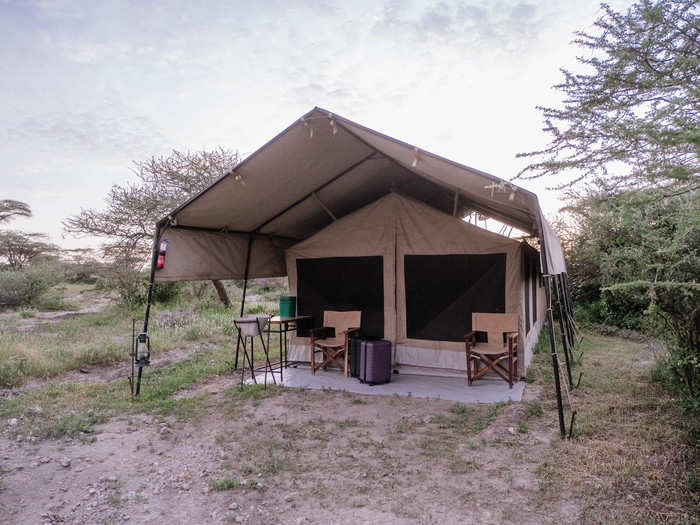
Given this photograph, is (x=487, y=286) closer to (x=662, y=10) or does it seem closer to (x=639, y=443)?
(x=639, y=443)

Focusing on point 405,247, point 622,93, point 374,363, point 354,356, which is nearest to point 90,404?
point 354,356

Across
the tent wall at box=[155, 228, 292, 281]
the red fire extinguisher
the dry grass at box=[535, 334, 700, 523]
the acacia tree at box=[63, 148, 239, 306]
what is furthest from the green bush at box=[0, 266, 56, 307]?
the dry grass at box=[535, 334, 700, 523]

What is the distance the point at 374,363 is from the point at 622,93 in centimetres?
341

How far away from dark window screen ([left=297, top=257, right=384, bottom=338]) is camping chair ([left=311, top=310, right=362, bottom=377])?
18 cm

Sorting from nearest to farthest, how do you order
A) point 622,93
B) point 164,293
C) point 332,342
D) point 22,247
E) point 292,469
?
point 292,469, point 622,93, point 332,342, point 164,293, point 22,247

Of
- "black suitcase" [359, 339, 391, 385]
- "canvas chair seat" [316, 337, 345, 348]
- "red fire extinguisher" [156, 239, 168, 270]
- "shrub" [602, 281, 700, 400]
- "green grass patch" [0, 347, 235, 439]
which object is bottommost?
"green grass patch" [0, 347, 235, 439]

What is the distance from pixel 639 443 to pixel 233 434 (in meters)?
2.95

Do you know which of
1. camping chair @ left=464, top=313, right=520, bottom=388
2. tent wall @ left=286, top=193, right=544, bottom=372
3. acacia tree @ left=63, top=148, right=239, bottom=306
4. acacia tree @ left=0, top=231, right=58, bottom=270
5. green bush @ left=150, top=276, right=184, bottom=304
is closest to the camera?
camping chair @ left=464, top=313, right=520, bottom=388

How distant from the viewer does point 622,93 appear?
332cm

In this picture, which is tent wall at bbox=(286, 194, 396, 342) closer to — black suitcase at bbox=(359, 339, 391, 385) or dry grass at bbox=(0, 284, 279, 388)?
black suitcase at bbox=(359, 339, 391, 385)

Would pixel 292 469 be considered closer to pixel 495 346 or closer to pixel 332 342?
pixel 332 342

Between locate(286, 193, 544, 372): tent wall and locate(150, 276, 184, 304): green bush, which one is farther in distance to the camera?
locate(150, 276, 184, 304): green bush

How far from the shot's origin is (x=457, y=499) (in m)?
2.40

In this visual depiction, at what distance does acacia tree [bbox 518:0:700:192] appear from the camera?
2.73 meters
